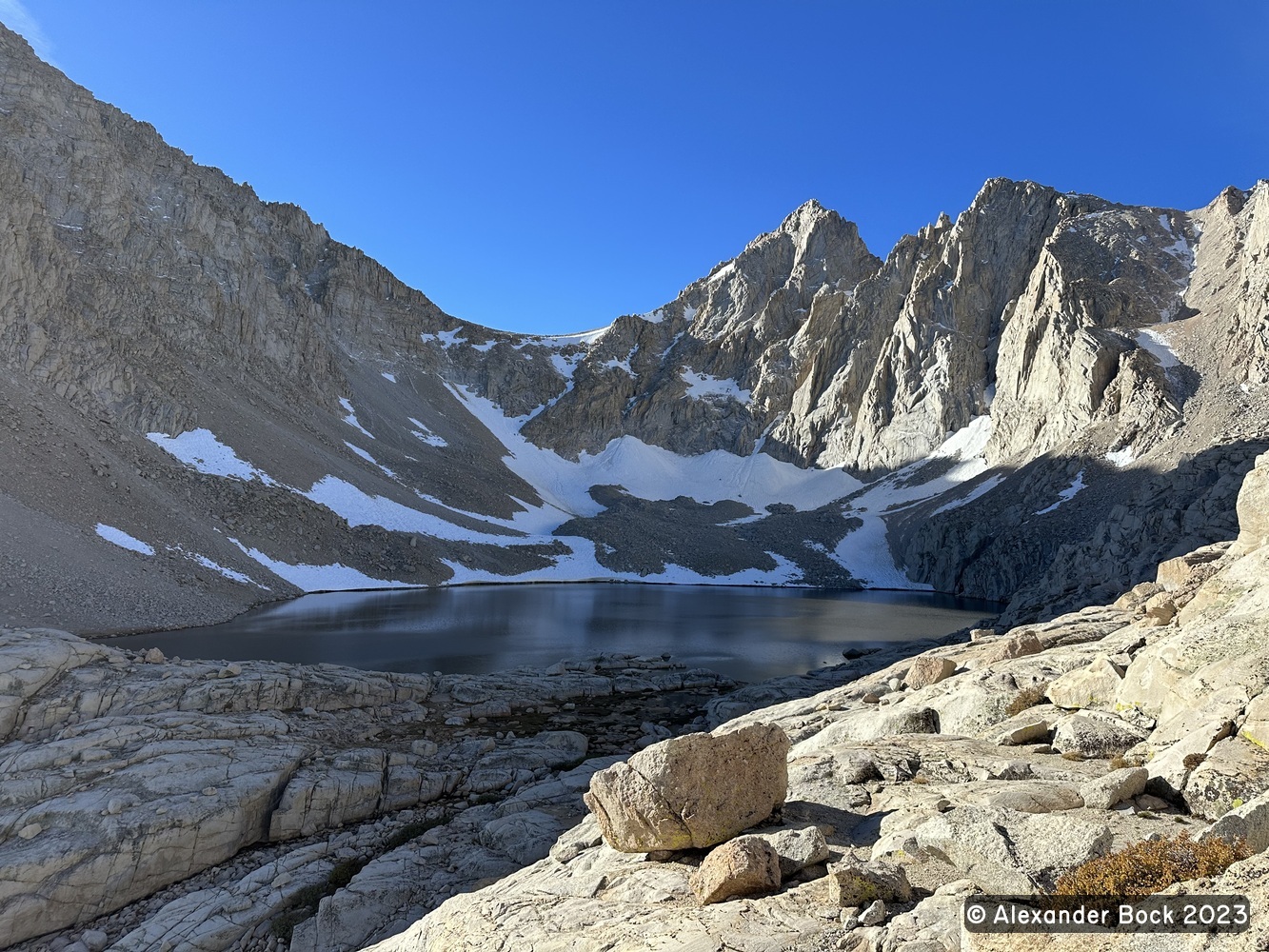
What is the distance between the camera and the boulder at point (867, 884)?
503 cm

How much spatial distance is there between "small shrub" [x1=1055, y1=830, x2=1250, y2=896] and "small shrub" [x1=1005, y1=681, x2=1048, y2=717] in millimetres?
6281

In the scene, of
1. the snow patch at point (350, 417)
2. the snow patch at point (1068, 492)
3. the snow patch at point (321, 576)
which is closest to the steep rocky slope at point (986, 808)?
the snow patch at point (321, 576)

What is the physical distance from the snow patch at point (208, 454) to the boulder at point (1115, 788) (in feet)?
225

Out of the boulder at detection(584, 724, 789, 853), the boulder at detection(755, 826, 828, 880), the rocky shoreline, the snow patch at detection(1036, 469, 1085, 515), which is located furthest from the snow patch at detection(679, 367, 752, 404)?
the boulder at detection(755, 826, 828, 880)

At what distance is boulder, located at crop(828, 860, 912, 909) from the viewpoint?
503 centimetres

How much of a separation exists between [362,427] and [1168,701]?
101m

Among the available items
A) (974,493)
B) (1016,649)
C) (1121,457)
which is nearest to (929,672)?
(1016,649)

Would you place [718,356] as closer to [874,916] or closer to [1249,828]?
[874,916]

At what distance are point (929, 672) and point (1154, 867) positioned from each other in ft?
35.8

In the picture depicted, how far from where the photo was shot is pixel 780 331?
150m

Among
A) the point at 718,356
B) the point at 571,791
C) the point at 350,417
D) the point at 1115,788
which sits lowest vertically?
the point at 571,791

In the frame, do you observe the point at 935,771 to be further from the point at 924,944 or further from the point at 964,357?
the point at 964,357

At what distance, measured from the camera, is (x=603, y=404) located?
14300 centimetres

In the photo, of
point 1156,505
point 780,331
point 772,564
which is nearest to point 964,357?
point 780,331
